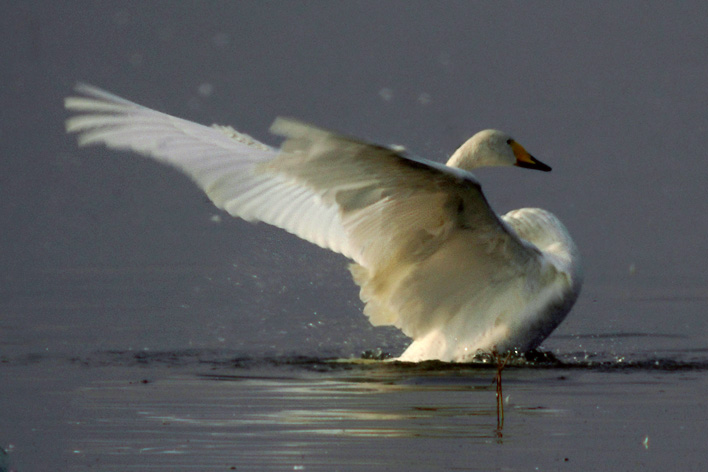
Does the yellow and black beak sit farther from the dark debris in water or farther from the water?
the water

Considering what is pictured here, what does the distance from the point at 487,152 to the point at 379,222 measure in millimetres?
2448

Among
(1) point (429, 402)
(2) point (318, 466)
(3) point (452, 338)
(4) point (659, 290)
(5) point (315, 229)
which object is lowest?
(2) point (318, 466)

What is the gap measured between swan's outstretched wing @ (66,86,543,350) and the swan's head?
4.38 ft

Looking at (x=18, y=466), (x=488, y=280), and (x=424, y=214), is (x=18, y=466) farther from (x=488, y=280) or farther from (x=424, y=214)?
(x=488, y=280)

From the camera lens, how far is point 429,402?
316 inches

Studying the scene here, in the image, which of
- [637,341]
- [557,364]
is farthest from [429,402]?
[637,341]

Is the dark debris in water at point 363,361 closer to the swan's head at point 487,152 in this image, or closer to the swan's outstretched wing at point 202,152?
the swan's outstretched wing at point 202,152

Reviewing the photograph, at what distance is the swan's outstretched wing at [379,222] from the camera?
8656mm

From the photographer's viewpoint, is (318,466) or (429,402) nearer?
(318,466)

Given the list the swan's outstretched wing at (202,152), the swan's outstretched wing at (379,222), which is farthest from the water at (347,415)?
the swan's outstretched wing at (202,152)

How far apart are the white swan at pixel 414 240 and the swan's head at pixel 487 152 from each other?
80cm

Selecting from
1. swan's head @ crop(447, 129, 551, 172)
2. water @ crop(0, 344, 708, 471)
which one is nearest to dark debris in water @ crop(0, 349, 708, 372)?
water @ crop(0, 344, 708, 471)

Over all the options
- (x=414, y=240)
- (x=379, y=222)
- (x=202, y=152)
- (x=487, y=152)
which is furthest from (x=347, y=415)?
(x=487, y=152)

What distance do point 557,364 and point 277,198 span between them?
Answer: 7.06 ft
